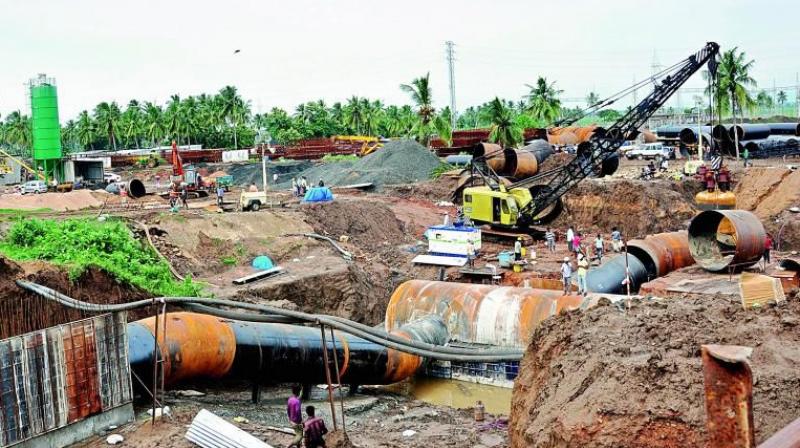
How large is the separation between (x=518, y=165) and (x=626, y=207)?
762 cm

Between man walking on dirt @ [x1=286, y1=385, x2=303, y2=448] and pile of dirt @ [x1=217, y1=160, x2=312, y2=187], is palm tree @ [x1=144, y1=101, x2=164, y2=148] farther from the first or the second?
man walking on dirt @ [x1=286, y1=385, x2=303, y2=448]

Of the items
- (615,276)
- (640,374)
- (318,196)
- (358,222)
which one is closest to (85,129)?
(318,196)

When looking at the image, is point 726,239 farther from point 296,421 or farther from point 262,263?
point 296,421

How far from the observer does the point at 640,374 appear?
7.34 meters

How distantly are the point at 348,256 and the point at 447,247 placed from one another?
3.78 m

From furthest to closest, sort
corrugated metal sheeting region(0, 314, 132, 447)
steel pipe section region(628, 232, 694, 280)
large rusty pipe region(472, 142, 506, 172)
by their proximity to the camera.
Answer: large rusty pipe region(472, 142, 506, 172), steel pipe section region(628, 232, 694, 280), corrugated metal sheeting region(0, 314, 132, 447)

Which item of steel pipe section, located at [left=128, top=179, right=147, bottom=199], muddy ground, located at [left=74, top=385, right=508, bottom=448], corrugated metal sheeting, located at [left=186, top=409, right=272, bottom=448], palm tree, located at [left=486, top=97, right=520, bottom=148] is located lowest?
muddy ground, located at [left=74, top=385, right=508, bottom=448]

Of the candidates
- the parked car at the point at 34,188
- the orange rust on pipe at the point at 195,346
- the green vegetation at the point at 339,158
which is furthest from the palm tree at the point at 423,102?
the orange rust on pipe at the point at 195,346

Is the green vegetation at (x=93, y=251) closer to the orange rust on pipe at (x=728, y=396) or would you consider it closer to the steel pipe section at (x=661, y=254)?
the orange rust on pipe at (x=728, y=396)

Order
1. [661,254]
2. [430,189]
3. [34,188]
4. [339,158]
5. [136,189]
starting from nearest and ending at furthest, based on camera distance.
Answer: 1. [661,254]
2. [136,189]
3. [430,189]
4. [34,188]
5. [339,158]

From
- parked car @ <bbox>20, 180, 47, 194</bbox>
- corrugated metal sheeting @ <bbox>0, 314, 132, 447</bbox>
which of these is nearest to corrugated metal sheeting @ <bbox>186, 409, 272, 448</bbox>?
corrugated metal sheeting @ <bbox>0, 314, 132, 447</bbox>

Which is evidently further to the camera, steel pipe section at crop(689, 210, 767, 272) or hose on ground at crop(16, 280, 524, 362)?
steel pipe section at crop(689, 210, 767, 272)

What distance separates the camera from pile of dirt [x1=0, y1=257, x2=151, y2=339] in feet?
38.1

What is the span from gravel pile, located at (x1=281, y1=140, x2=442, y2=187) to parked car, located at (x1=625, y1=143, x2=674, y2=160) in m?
13.3
